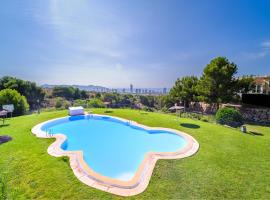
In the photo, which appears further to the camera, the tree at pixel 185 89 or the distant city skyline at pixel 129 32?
the tree at pixel 185 89

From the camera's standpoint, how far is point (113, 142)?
422 inches

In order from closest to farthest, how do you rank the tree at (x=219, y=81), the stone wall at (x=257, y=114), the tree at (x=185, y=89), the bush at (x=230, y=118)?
the bush at (x=230, y=118), the stone wall at (x=257, y=114), the tree at (x=219, y=81), the tree at (x=185, y=89)

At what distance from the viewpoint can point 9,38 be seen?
15.9 metres

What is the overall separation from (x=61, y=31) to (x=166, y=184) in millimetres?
15623

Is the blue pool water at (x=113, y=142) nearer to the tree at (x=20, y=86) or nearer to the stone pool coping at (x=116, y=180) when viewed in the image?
the stone pool coping at (x=116, y=180)

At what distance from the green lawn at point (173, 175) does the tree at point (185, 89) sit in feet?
57.0

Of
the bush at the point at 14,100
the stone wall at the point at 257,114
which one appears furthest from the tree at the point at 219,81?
the bush at the point at 14,100

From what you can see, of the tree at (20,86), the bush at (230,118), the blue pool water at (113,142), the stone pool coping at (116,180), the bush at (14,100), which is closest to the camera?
the stone pool coping at (116,180)

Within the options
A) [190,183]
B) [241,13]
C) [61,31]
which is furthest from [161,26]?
[190,183]

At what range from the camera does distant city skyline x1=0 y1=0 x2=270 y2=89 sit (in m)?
13.5

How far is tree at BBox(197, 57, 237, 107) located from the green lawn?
1188 centimetres

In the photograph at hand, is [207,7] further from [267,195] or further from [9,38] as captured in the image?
[9,38]

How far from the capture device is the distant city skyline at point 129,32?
13.5m

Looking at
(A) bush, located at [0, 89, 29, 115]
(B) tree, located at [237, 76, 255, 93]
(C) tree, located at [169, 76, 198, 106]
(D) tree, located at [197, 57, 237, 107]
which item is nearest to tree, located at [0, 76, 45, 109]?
(A) bush, located at [0, 89, 29, 115]
